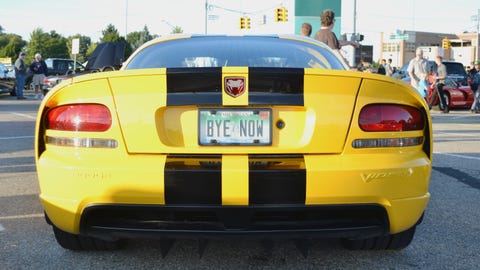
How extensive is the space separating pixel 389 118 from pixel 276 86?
0.59 meters

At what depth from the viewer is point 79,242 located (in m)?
2.97

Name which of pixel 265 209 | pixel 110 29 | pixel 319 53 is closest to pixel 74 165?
pixel 265 209

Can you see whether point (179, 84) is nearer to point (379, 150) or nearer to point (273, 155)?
point (273, 155)

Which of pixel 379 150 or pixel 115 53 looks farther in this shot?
pixel 115 53

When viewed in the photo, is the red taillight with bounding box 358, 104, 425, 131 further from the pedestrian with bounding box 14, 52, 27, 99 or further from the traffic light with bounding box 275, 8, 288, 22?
the traffic light with bounding box 275, 8, 288, 22

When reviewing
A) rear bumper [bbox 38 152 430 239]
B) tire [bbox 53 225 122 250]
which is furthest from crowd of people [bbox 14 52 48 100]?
rear bumper [bbox 38 152 430 239]

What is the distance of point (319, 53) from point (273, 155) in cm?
141

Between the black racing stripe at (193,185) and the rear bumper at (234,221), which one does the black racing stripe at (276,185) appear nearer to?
the rear bumper at (234,221)

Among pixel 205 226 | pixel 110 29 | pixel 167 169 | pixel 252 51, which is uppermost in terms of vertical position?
pixel 110 29

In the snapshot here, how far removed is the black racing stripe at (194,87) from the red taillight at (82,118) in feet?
1.09

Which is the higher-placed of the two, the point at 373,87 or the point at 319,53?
the point at 319,53

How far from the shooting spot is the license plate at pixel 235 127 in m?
2.56

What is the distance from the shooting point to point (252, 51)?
3.54 metres

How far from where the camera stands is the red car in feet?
54.0
